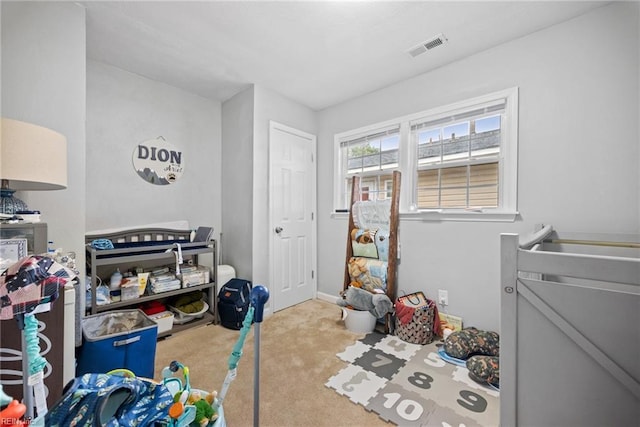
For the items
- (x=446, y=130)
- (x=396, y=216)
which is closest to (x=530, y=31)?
(x=446, y=130)

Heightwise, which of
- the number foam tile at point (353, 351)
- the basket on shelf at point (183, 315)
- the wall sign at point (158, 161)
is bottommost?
the number foam tile at point (353, 351)

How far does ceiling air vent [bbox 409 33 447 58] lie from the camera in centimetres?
206

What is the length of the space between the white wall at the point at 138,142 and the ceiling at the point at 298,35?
0.21 m

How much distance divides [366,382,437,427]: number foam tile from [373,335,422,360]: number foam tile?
1.38 ft

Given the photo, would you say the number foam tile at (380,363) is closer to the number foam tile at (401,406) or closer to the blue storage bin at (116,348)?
the number foam tile at (401,406)

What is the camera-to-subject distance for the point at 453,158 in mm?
2457

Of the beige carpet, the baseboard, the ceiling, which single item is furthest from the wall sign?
the baseboard

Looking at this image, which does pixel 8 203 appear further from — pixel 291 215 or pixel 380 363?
pixel 380 363

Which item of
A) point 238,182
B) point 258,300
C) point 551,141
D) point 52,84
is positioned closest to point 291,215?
point 238,182

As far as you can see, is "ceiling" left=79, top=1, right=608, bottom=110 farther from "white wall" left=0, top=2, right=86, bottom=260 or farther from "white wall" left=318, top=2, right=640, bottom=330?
"white wall" left=0, top=2, right=86, bottom=260

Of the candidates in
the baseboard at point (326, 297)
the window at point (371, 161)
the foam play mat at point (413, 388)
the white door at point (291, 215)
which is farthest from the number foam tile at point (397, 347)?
the window at point (371, 161)

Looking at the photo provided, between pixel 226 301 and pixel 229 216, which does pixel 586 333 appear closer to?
pixel 226 301

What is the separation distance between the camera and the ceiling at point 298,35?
5.79 feet

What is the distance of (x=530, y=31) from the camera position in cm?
198
